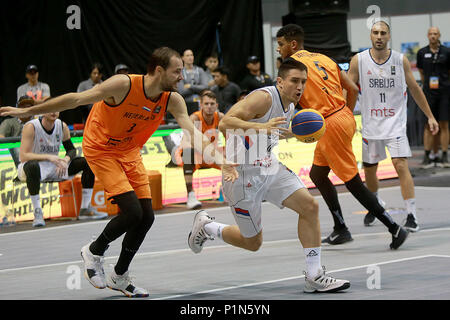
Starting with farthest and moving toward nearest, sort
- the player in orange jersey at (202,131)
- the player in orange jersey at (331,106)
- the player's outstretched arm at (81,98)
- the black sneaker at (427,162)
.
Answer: the black sneaker at (427,162)
the player in orange jersey at (202,131)
the player in orange jersey at (331,106)
the player's outstretched arm at (81,98)

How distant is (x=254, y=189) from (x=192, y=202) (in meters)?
5.50

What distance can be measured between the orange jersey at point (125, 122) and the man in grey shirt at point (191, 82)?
8.44 m

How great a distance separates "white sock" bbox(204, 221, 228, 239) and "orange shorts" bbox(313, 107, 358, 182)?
172 cm

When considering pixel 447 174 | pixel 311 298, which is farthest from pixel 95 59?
pixel 311 298

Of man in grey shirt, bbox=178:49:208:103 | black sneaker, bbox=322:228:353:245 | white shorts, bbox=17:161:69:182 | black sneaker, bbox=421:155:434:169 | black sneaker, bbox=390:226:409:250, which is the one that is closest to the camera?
black sneaker, bbox=390:226:409:250

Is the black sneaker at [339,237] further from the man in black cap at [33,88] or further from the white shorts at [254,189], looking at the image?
Result: the man in black cap at [33,88]

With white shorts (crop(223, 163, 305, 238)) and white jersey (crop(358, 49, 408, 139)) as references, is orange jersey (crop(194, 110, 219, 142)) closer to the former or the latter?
white jersey (crop(358, 49, 408, 139))

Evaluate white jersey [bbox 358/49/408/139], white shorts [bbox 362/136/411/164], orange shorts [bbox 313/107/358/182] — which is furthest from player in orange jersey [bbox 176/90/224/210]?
orange shorts [bbox 313/107/358/182]

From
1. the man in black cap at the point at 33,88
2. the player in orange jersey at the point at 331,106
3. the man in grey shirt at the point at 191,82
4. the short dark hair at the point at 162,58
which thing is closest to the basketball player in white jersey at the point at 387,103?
the player in orange jersey at the point at 331,106

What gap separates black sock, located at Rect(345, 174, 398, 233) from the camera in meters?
7.92

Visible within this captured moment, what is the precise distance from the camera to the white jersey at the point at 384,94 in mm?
9055

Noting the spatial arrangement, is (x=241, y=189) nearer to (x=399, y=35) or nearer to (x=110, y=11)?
(x=110, y=11)

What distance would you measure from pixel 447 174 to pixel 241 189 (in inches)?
344
